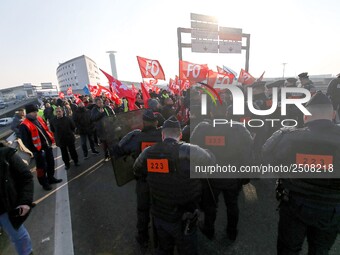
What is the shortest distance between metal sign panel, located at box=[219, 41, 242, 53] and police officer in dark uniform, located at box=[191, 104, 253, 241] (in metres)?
14.1

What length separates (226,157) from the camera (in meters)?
3.20

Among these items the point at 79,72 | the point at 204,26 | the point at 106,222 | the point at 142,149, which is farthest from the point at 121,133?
the point at 79,72

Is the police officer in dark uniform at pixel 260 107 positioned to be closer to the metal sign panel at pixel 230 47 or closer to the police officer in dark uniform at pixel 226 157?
the police officer in dark uniform at pixel 226 157

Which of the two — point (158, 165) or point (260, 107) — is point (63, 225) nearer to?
point (158, 165)

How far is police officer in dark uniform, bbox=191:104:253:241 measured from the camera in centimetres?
308

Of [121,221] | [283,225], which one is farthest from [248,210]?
[121,221]

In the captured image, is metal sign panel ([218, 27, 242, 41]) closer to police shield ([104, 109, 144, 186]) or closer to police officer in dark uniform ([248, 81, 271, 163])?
police officer in dark uniform ([248, 81, 271, 163])

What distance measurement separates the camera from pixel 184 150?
2242 millimetres

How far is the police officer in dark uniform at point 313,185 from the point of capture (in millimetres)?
2061

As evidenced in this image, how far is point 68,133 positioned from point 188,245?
16.2 feet

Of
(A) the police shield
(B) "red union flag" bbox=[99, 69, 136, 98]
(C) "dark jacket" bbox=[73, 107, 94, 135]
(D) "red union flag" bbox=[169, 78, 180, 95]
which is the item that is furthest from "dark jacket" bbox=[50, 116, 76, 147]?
(D) "red union flag" bbox=[169, 78, 180, 95]

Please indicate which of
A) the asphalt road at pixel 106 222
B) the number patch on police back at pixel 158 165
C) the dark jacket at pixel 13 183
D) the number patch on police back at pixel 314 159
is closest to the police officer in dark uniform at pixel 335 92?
the asphalt road at pixel 106 222

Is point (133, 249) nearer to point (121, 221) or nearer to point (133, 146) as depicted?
point (121, 221)

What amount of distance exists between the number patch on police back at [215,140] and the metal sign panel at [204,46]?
13189 millimetres
